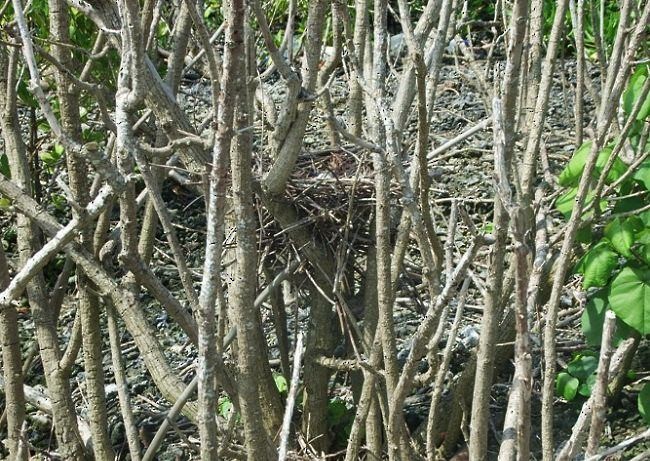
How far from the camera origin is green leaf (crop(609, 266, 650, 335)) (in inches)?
119

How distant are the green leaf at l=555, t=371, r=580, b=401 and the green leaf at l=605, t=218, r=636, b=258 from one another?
66 centimetres

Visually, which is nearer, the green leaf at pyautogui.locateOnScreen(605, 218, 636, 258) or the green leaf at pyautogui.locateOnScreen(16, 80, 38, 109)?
the green leaf at pyautogui.locateOnScreen(605, 218, 636, 258)

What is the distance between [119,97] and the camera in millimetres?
2064

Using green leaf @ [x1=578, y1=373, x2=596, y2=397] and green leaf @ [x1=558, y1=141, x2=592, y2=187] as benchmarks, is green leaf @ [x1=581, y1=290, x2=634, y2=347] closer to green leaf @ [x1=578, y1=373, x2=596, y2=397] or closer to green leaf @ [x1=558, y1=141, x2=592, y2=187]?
green leaf @ [x1=578, y1=373, x2=596, y2=397]

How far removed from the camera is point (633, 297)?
3.05 m

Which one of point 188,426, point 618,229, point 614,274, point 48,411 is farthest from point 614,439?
point 48,411

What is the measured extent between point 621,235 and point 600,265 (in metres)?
0.14

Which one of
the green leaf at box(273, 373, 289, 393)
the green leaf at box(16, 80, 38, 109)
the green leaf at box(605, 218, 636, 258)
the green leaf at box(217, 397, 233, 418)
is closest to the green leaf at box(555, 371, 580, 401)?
the green leaf at box(605, 218, 636, 258)

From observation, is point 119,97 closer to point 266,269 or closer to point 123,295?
point 123,295

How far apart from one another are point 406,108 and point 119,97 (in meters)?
1.08

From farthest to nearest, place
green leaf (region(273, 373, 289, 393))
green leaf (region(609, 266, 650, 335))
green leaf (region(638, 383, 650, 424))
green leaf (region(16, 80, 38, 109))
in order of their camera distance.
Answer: green leaf (region(273, 373, 289, 393))
green leaf (region(16, 80, 38, 109))
green leaf (region(638, 383, 650, 424))
green leaf (region(609, 266, 650, 335))

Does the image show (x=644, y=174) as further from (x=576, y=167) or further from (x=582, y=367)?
(x=582, y=367)

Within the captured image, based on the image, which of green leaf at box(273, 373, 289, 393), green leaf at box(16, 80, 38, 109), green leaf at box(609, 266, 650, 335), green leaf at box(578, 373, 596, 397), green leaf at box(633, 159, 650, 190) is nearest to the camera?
green leaf at box(633, 159, 650, 190)

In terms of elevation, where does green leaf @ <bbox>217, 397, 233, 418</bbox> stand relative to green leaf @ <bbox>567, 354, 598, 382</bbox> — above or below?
below
